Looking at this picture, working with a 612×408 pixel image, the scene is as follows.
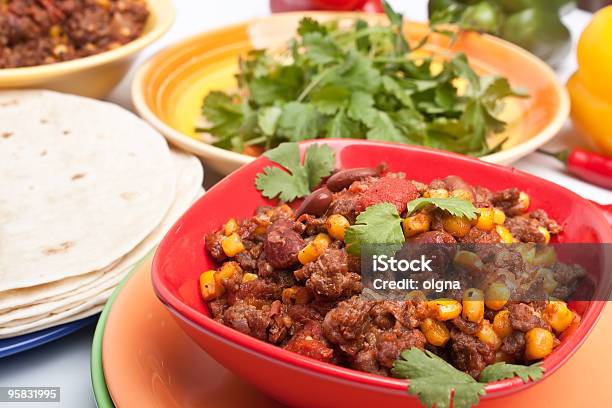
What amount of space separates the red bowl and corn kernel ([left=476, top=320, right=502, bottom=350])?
145 mm

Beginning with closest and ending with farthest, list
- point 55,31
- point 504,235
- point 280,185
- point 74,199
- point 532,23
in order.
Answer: point 504,235
point 280,185
point 74,199
point 55,31
point 532,23

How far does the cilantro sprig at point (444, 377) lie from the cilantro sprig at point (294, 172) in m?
0.87

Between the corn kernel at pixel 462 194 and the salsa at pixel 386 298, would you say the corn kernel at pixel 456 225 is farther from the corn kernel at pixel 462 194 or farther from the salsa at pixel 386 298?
the corn kernel at pixel 462 194

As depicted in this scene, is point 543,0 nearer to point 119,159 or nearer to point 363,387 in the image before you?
point 119,159

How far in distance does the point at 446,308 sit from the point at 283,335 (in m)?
0.44

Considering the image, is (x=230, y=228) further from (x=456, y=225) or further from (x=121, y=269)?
(x=456, y=225)

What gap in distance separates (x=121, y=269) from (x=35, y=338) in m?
0.36

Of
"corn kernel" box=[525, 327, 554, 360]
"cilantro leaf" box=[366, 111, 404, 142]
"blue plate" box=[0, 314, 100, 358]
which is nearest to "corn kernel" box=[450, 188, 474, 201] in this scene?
"corn kernel" box=[525, 327, 554, 360]

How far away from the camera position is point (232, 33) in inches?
168

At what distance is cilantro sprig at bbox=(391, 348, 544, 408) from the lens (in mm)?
1583

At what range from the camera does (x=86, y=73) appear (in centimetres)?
355

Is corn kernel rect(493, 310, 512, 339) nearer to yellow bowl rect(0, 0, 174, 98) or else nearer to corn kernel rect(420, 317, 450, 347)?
corn kernel rect(420, 317, 450, 347)

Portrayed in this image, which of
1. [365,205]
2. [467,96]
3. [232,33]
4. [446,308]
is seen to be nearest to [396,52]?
[467,96]

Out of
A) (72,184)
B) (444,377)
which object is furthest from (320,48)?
(444,377)
